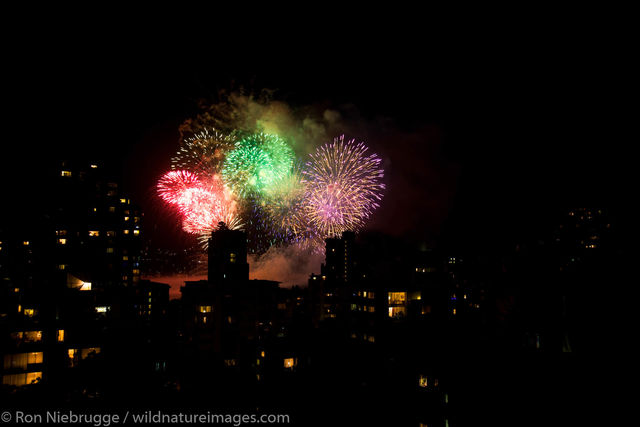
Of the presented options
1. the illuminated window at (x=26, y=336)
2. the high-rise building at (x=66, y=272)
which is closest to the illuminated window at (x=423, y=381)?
the high-rise building at (x=66, y=272)

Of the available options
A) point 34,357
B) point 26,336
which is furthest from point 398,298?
point 26,336

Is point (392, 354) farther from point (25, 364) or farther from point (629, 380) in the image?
point (25, 364)

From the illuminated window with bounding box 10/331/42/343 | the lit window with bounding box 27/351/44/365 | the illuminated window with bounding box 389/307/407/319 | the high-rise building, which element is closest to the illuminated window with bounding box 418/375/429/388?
the illuminated window with bounding box 389/307/407/319

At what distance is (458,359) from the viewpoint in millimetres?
25266

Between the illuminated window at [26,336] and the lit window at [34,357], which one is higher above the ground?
the illuminated window at [26,336]

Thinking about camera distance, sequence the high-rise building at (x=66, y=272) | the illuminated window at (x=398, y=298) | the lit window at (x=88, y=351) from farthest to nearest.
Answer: the illuminated window at (x=398, y=298)
the lit window at (x=88, y=351)
the high-rise building at (x=66, y=272)

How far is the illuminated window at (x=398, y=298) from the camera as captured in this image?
44269 millimetres

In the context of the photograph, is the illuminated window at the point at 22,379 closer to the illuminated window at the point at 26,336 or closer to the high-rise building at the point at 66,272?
the high-rise building at the point at 66,272

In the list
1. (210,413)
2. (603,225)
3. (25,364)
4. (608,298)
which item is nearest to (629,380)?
(608,298)

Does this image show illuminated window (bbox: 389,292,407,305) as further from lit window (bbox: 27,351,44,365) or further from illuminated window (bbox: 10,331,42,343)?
illuminated window (bbox: 10,331,42,343)

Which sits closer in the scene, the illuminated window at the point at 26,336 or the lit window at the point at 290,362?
the illuminated window at the point at 26,336

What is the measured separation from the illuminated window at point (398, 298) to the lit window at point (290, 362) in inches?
517

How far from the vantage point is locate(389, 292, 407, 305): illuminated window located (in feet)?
145

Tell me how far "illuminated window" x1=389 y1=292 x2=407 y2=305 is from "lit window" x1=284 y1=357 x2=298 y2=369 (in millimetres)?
13123
